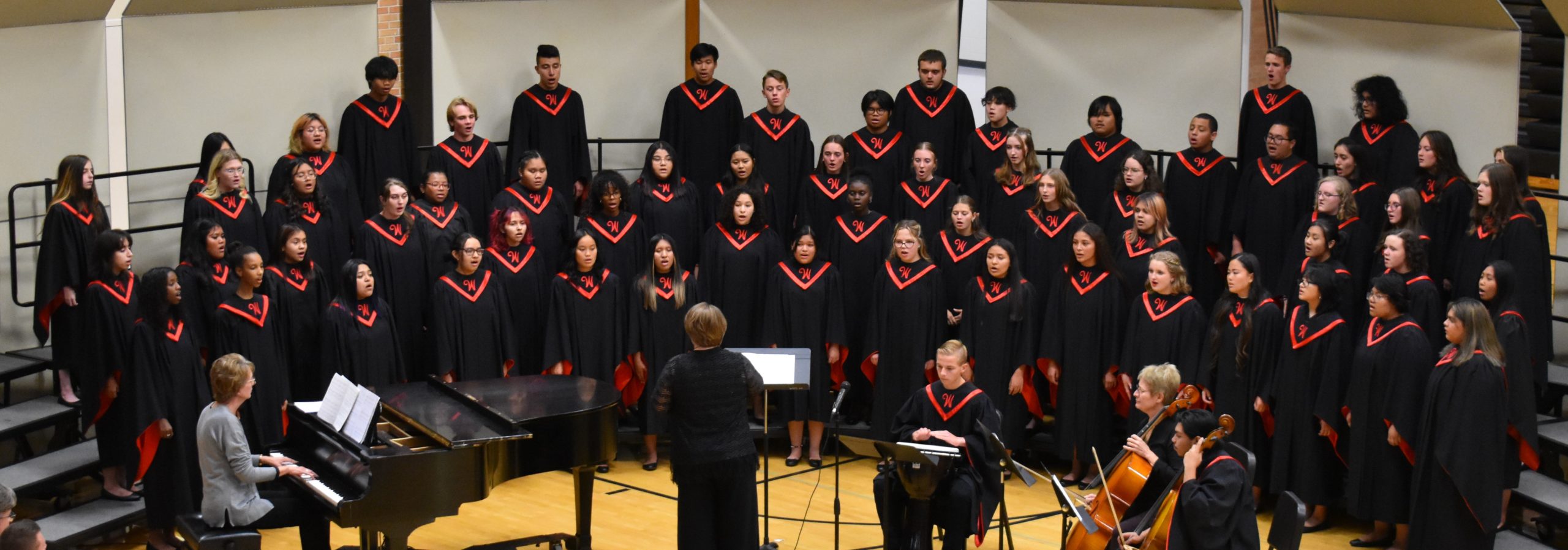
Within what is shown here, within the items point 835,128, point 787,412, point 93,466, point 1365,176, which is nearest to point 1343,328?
point 1365,176

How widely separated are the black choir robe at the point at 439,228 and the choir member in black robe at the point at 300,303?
Result: 2.19 ft

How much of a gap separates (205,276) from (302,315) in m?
0.51

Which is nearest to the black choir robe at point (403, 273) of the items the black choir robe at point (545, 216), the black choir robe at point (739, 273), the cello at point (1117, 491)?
the black choir robe at point (545, 216)

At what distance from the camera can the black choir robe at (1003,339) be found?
807cm

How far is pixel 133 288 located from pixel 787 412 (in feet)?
11.1

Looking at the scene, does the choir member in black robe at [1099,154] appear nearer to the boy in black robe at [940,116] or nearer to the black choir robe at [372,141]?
the boy in black robe at [940,116]

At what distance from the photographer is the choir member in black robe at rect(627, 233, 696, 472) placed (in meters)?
8.23

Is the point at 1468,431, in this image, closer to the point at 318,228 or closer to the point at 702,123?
the point at 702,123

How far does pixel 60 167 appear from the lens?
24.3 feet

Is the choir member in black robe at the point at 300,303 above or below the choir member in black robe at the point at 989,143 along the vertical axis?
below

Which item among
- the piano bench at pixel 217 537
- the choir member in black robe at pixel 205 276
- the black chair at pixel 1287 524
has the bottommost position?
the piano bench at pixel 217 537

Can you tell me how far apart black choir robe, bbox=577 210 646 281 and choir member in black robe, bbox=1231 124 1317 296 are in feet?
10.8

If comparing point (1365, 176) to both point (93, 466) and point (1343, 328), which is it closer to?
point (1343, 328)

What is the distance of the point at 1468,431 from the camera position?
6.57 m
